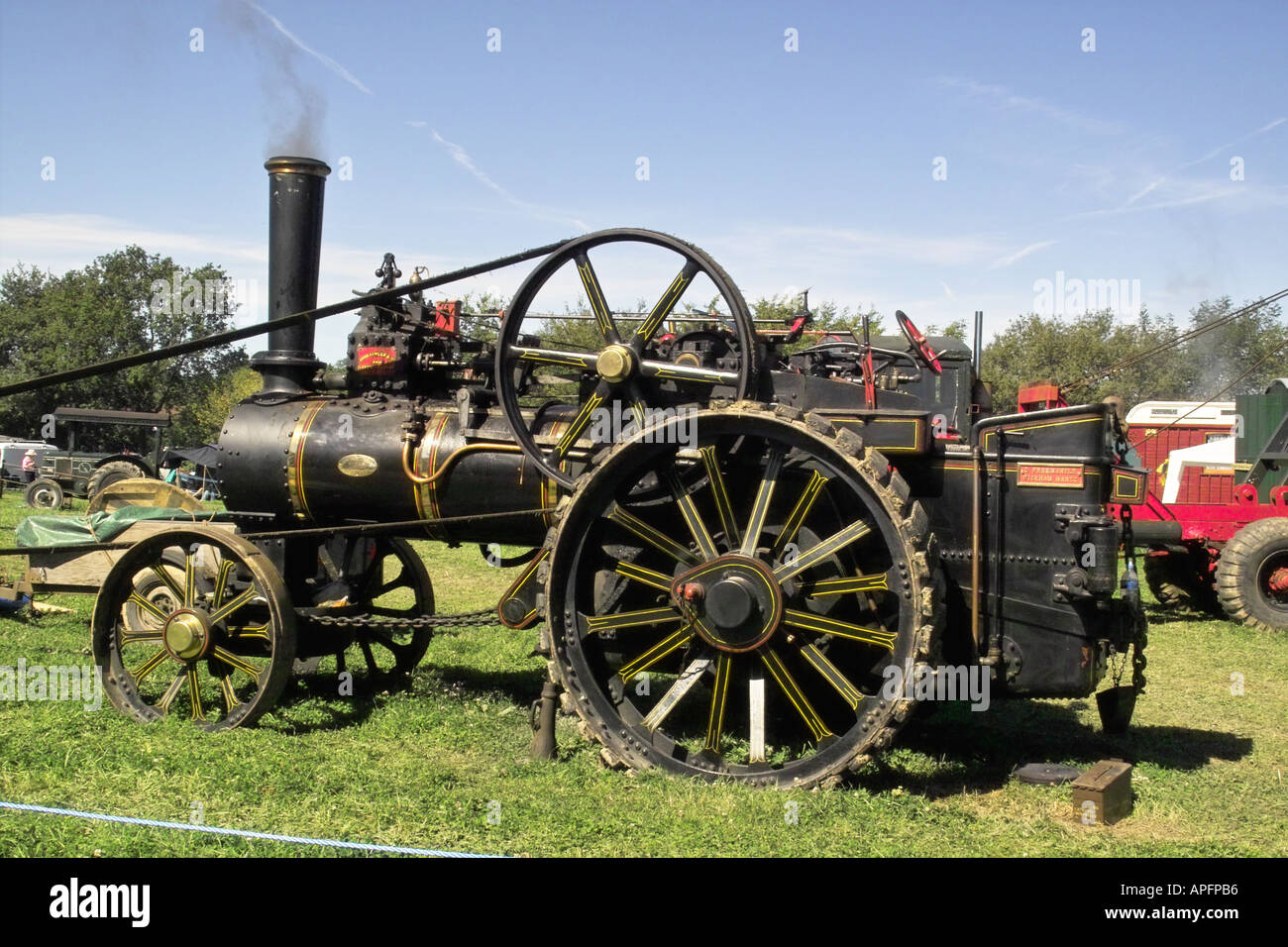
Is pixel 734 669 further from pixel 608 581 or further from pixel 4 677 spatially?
pixel 4 677

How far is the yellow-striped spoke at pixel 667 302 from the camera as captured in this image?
19.0 feet

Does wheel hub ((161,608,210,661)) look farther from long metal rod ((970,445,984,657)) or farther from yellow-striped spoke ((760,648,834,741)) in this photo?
long metal rod ((970,445,984,657))

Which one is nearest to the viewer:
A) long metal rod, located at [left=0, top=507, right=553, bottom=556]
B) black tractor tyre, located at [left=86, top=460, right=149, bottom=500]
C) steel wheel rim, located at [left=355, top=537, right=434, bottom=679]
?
long metal rod, located at [left=0, top=507, right=553, bottom=556]

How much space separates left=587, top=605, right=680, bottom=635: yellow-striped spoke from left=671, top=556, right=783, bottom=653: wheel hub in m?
0.22

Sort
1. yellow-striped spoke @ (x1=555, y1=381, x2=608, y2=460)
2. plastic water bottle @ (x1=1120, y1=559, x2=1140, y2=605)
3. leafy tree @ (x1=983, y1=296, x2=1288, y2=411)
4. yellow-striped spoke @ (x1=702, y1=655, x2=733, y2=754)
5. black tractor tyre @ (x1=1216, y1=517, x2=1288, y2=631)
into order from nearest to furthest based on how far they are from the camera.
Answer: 1. yellow-striped spoke @ (x1=702, y1=655, x2=733, y2=754)
2. plastic water bottle @ (x1=1120, y1=559, x2=1140, y2=605)
3. yellow-striped spoke @ (x1=555, y1=381, x2=608, y2=460)
4. black tractor tyre @ (x1=1216, y1=517, x2=1288, y2=631)
5. leafy tree @ (x1=983, y1=296, x2=1288, y2=411)

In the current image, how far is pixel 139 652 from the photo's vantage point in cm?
894

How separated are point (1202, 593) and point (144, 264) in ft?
171

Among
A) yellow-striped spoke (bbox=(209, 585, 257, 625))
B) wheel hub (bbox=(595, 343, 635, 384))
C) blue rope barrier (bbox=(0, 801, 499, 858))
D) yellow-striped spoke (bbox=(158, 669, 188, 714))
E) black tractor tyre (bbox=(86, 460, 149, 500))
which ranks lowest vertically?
blue rope barrier (bbox=(0, 801, 499, 858))

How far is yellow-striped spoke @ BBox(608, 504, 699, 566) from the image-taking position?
5863mm

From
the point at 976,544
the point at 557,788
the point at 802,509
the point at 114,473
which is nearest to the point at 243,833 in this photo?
the point at 557,788

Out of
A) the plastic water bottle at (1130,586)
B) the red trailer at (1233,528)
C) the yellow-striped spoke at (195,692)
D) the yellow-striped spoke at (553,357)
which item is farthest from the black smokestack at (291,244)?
the red trailer at (1233,528)

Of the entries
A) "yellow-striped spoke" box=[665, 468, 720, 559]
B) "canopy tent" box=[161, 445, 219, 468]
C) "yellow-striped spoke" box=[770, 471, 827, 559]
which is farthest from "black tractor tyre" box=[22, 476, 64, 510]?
"yellow-striped spoke" box=[770, 471, 827, 559]

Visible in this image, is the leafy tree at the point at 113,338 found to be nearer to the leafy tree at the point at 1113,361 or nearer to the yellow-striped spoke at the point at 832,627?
the leafy tree at the point at 1113,361

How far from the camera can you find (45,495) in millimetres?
27969
